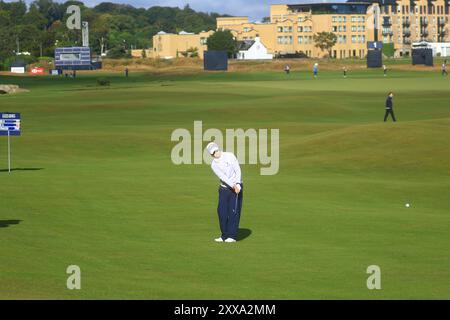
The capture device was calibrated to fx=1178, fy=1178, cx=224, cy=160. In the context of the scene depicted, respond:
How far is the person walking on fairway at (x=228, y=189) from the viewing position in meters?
23.2

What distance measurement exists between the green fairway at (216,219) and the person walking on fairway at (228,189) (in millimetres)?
403

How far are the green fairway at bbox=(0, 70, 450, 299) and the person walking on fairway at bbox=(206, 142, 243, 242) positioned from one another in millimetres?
403

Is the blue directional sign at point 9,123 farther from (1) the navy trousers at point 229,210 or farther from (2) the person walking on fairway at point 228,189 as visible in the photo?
(1) the navy trousers at point 229,210

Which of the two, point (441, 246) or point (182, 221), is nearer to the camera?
point (441, 246)

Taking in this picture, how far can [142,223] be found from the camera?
1064 inches

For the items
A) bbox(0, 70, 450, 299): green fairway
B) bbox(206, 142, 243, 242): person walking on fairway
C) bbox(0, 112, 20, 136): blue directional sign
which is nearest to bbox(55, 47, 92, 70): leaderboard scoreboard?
bbox(0, 70, 450, 299): green fairway

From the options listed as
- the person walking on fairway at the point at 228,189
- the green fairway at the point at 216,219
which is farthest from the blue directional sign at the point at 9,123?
the person walking on fairway at the point at 228,189

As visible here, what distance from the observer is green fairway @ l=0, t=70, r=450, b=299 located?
18.8 m

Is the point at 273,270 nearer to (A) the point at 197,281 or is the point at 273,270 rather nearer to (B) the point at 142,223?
(A) the point at 197,281

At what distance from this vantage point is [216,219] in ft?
92.0

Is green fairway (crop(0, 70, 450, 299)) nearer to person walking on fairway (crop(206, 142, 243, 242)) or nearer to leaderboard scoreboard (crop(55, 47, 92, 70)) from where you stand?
person walking on fairway (crop(206, 142, 243, 242))

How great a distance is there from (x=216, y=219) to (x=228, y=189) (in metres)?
4.65
